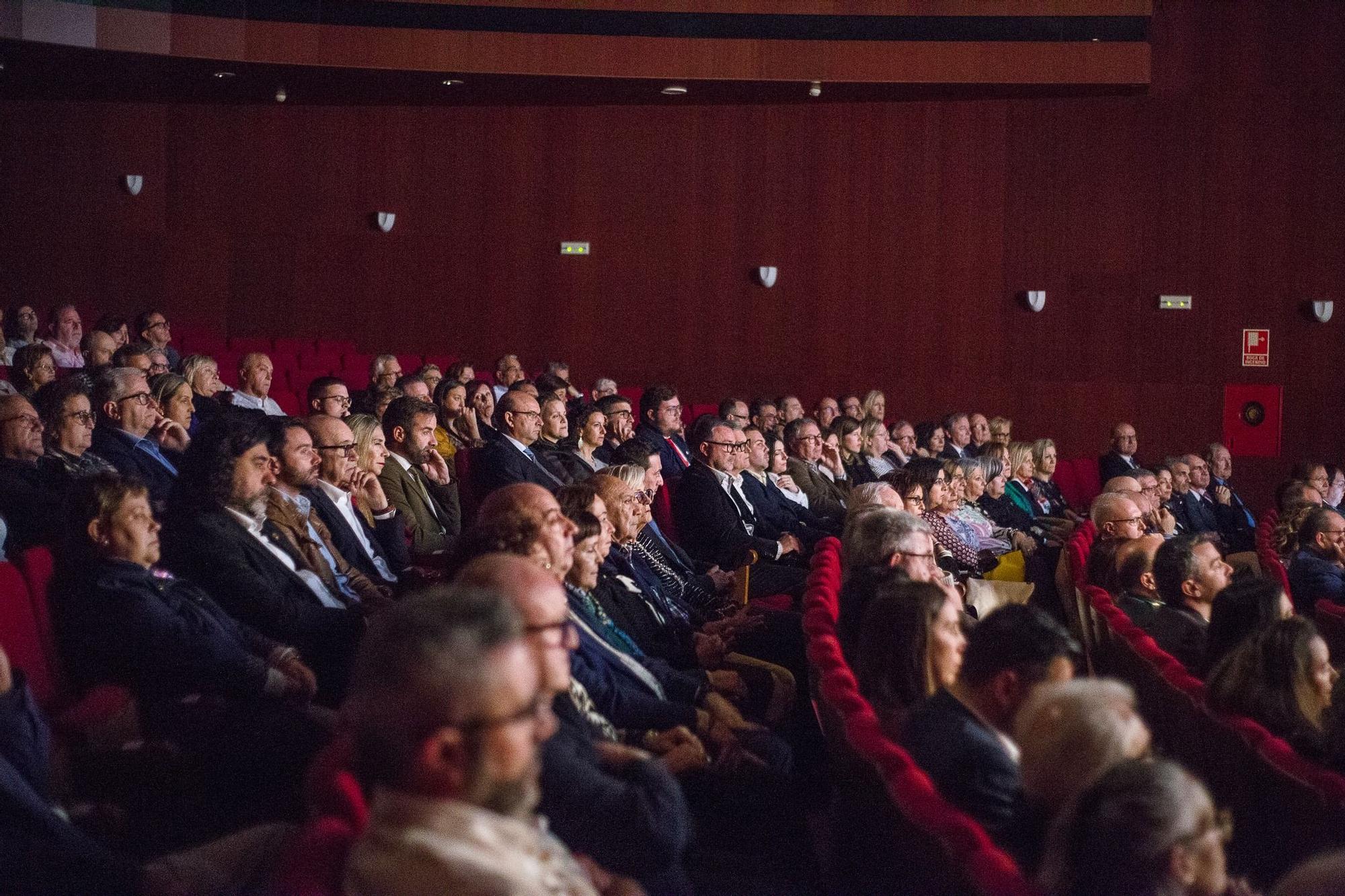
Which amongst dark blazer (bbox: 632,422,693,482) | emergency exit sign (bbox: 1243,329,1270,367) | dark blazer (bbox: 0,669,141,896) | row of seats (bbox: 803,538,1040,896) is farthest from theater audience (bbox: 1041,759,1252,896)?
emergency exit sign (bbox: 1243,329,1270,367)

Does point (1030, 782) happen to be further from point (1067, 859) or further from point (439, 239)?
point (439, 239)

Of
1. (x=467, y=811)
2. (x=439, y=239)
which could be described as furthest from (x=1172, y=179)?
(x=467, y=811)

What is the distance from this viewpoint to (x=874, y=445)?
5781 millimetres

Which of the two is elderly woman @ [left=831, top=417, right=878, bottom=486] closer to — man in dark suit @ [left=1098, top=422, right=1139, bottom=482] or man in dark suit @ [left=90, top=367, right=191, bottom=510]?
man in dark suit @ [left=1098, top=422, right=1139, bottom=482]

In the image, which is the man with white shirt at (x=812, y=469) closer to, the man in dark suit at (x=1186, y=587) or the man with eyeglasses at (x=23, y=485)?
the man in dark suit at (x=1186, y=587)

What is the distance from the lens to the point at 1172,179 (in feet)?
23.9

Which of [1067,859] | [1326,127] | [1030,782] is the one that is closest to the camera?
[1067,859]

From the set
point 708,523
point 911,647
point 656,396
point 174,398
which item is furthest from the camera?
point 656,396

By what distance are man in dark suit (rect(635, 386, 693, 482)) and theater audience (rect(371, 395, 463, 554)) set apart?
3.56 ft

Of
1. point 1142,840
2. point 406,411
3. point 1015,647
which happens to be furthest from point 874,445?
point 1142,840

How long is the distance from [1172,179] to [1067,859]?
686 cm

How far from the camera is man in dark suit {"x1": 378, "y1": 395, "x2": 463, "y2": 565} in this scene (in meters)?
3.41

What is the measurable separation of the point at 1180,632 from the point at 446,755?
2.13 meters

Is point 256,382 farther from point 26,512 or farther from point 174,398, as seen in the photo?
point 26,512
